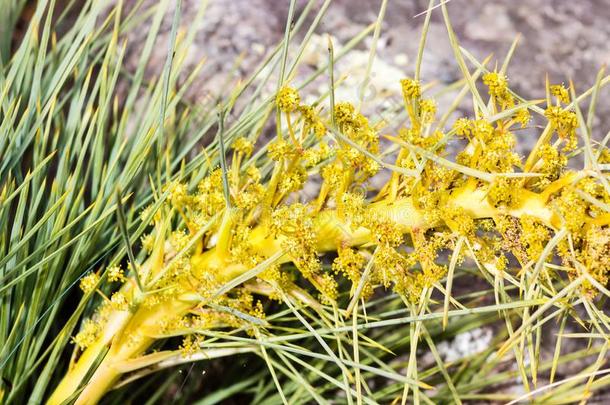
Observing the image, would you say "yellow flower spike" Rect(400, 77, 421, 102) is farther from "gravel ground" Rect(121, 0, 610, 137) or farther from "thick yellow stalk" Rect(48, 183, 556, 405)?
"gravel ground" Rect(121, 0, 610, 137)

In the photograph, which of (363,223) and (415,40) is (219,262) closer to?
(363,223)

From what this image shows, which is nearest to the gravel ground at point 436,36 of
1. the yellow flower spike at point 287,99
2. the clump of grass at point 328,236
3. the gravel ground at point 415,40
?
the gravel ground at point 415,40

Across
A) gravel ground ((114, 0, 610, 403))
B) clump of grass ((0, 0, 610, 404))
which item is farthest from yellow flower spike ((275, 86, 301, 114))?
gravel ground ((114, 0, 610, 403))

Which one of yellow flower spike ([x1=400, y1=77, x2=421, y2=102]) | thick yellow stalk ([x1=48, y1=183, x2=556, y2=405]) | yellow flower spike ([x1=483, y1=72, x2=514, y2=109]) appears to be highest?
yellow flower spike ([x1=483, y1=72, x2=514, y2=109])

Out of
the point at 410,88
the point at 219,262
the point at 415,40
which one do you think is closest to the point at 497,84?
the point at 410,88

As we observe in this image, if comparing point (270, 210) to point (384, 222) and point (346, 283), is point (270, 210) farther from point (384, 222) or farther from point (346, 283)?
point (346, 283)

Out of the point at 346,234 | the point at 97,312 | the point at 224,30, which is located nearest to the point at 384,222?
the point at 346,234

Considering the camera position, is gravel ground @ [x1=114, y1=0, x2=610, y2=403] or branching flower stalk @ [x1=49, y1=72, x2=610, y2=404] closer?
branching flower stalk @ [x1=49, y1=72, x2=610, y2=404]

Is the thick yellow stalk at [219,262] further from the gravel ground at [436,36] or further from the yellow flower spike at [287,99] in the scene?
the gravel ground at [436,36]
